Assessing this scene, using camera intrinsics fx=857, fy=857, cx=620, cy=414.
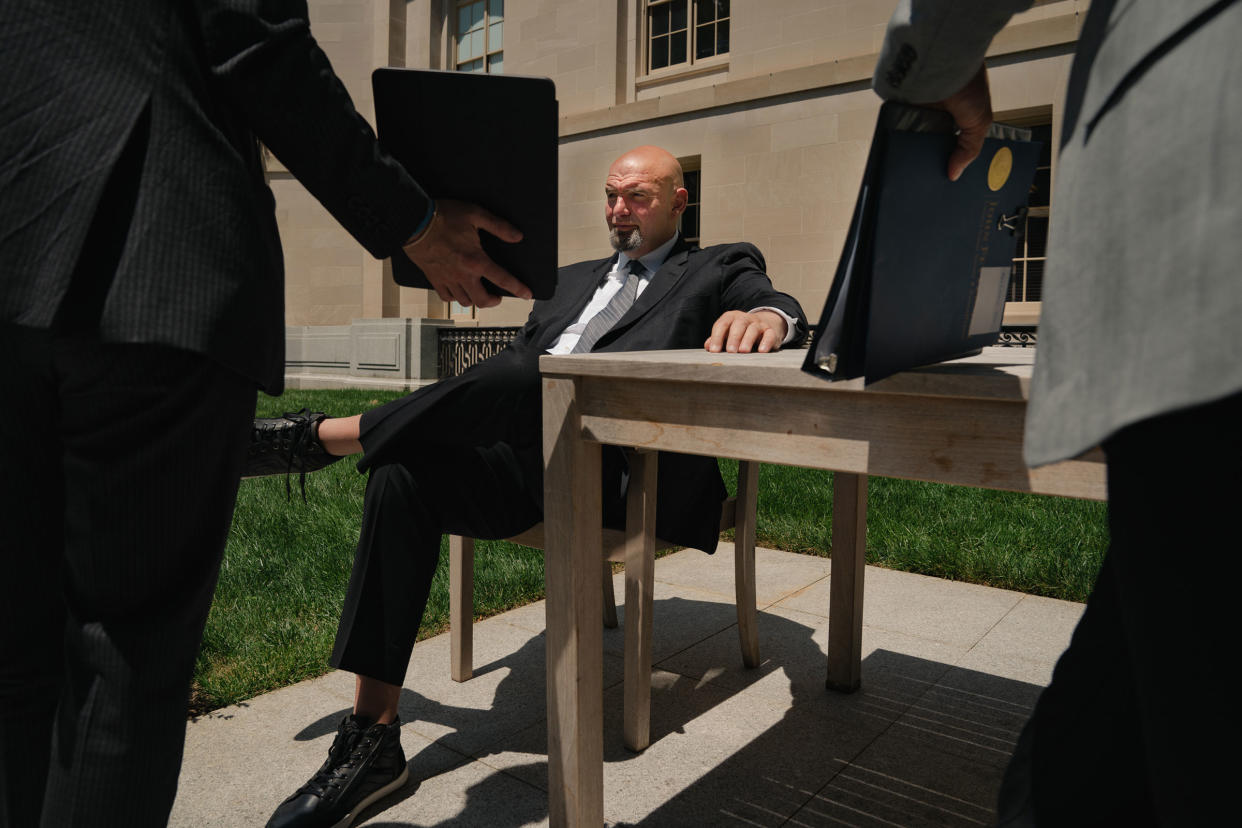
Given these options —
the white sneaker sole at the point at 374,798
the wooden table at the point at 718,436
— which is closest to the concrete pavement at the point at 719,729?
the white sneaker sole at the point at 374,798

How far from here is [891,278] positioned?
3.62 ft

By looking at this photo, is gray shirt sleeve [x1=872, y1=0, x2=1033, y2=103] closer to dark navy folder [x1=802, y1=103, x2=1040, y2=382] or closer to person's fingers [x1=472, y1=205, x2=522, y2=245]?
dark navy folder [x1=802, y1=103, x2=1040, y2=382]

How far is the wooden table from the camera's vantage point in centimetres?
120

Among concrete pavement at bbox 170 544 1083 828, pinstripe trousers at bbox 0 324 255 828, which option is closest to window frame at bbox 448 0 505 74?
concrete pavement at bbox 170 544 1083 828

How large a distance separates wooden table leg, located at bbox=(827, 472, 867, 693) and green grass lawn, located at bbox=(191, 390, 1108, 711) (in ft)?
4.63

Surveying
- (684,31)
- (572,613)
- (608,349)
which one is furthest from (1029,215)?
(572,613)

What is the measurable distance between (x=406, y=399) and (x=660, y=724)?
Answer: 1.18m

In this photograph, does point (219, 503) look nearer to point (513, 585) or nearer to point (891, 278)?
point (891, 278)

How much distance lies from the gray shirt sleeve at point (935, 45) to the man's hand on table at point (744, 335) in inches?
37.7

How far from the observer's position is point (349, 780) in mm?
1998

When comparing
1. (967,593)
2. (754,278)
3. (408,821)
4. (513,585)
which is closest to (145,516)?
(408,821)

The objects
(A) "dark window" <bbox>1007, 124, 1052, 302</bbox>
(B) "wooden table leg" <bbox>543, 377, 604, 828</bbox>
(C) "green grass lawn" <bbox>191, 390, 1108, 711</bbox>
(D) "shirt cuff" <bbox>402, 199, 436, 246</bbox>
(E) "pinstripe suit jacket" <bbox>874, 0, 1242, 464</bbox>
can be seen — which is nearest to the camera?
(E) "pinstripe suit jacket" <bbox>874, 0, 1242, 464</bbox>

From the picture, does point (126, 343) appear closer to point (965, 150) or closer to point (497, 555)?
point (965, 150)

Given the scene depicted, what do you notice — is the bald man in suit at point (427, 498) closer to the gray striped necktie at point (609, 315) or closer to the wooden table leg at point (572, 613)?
the gray striped necktie at point (609, 315)
